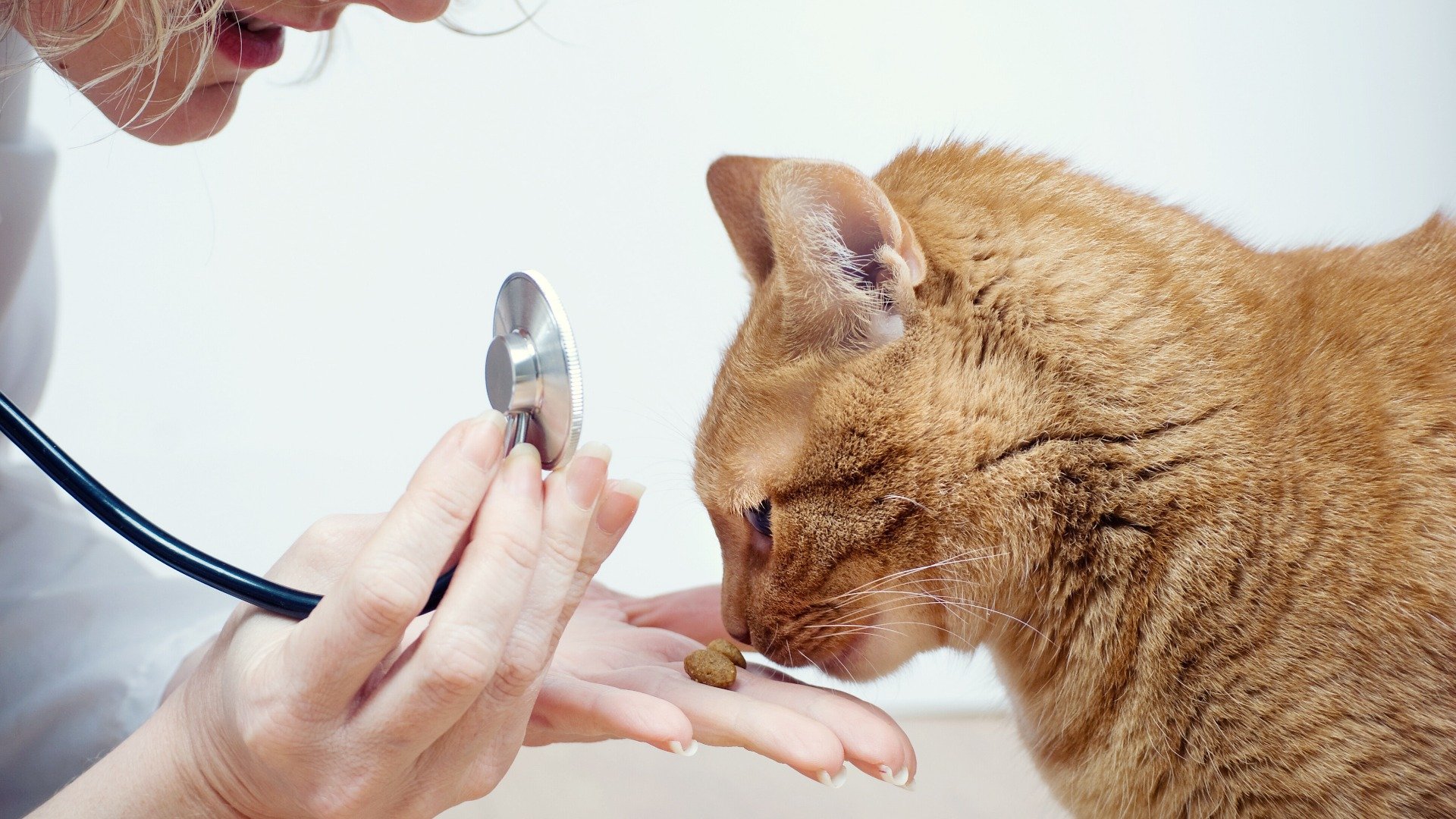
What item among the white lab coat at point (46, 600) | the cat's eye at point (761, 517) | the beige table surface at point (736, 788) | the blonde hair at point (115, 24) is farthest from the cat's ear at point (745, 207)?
the white lab coat at point (46, 600)

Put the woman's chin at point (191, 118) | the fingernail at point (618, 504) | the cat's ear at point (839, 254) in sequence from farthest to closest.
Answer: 1. the woman's chin at point (191, 118)
2. the cat's ear at point (839, 254)
3. the fingernail at point (618, 504)

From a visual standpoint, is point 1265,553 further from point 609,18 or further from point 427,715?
point 609,18

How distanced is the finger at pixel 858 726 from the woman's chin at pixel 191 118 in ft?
2.91

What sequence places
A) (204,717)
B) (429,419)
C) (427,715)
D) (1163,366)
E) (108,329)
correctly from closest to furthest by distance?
(427,715), (204,717), (1163,366), (108,329), (429,419)

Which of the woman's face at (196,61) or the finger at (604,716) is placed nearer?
the finger at (604,716)

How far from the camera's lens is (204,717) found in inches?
34.9

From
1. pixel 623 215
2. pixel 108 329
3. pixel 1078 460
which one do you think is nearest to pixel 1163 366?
pixel 1078 460

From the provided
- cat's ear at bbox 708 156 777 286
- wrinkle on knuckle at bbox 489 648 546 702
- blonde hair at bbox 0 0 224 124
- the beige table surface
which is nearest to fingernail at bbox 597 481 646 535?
wrinkle on knuckle at bbox 489 648 546 702

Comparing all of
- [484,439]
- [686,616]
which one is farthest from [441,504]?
[686,616]

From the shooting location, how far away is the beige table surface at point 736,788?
144 cm

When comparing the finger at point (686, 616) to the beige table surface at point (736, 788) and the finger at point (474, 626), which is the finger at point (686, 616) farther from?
the finger at point (474, 626)

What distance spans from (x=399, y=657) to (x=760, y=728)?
28 centimetres

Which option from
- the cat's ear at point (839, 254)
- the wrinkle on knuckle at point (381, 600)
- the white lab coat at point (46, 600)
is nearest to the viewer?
the wrinkle on knuckle at point (381, 600)

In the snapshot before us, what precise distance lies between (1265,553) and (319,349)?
1.59 m
